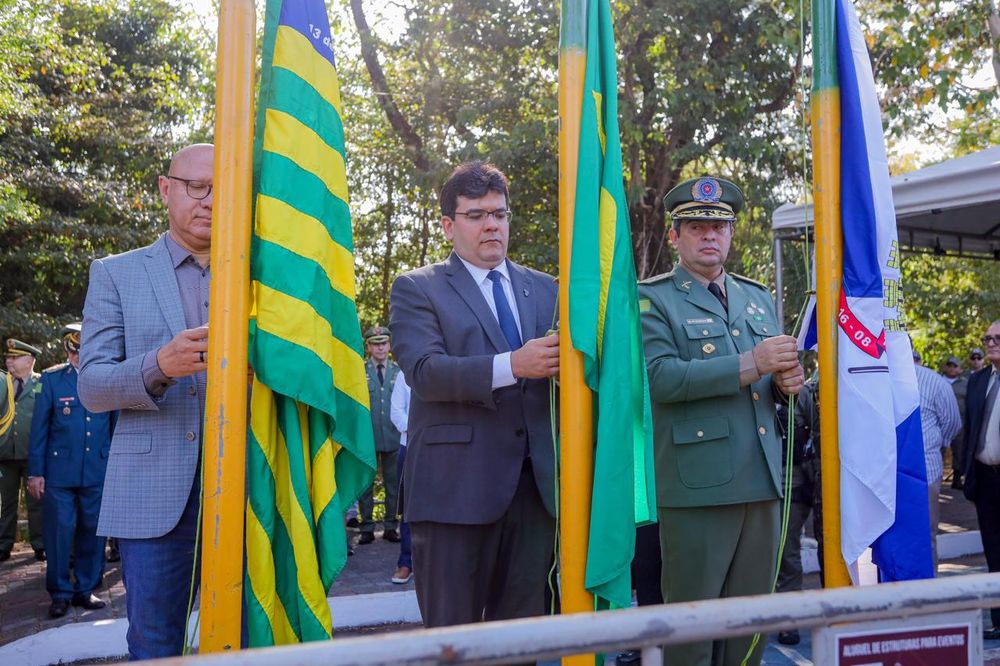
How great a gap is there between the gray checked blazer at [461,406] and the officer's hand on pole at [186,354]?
→ 0.73 meters

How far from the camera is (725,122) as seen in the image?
12.2 m

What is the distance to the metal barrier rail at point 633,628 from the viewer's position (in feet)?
4.14

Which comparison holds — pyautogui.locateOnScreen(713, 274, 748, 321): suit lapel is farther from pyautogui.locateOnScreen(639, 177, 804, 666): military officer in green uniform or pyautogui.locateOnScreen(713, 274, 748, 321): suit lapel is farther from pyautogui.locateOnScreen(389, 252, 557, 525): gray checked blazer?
pyautogui.locateOnScreen(389, 252, 557, 525): gray checked blazer

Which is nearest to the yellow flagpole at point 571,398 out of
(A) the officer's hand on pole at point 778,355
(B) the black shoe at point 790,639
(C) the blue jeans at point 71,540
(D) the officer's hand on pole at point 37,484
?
(A) the officer's hand on pole at point 778,355

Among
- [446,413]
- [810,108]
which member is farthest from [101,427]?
[810,108]

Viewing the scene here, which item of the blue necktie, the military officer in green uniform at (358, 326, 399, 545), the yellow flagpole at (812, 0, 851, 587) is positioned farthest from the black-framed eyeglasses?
the military officer in green uniform at (358, 326, 399, 545)

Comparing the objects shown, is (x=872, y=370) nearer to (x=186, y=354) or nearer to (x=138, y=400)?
(x=186, y=354)

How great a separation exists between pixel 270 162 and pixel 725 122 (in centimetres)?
1045

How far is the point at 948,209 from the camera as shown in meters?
6.75

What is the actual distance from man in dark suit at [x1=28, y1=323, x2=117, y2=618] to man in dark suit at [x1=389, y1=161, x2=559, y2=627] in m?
4.95

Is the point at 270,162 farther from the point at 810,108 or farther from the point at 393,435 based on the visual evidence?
the point at 393,435

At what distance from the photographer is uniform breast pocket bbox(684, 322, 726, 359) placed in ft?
11.5

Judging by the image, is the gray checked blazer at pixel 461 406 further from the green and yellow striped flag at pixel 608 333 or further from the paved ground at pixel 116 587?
the paved ground at pixel 116 587

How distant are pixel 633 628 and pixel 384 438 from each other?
27.7 ft
